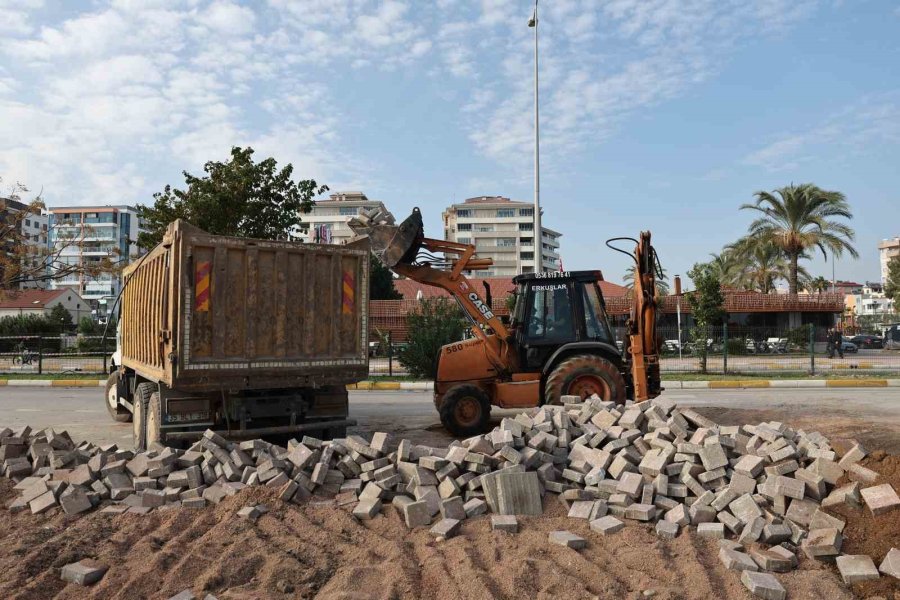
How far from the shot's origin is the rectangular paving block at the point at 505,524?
5.00 m

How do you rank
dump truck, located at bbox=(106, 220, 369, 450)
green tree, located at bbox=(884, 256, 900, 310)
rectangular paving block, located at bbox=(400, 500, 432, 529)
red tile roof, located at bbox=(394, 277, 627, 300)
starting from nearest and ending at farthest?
1. rectangular paving block, located at bbox=(400, 500, 432, 529)
2. dump truck, located at bbox=(106, 220, 369, 450)
3. green tree, located at bbox=(884, 256, 900, 310)
4. red tile roof, located at bbox=(394, 277, 627, 300)

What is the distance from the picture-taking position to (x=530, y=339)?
31.8ft

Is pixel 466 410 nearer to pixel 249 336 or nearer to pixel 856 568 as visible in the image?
pixel 249 336

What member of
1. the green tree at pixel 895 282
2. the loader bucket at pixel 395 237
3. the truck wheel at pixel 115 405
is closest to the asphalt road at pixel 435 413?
the truck wheel at pixel 115 405

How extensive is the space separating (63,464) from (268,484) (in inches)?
91.5

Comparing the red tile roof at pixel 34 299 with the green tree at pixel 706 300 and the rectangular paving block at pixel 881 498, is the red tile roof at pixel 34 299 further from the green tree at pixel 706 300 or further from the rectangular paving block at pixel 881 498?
the rectangular paving block at pixel 881 498

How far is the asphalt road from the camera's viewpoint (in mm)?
9152

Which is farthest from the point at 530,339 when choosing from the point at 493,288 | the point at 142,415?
the point at 493,288

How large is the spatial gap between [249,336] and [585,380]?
4.66m

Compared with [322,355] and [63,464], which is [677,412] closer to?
[322,355]

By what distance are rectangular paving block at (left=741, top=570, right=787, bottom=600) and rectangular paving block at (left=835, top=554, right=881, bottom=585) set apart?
22.4 inches

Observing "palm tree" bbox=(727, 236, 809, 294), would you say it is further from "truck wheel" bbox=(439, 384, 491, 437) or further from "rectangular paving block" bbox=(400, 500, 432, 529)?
"rectangular paving block" bbox=(400, 500, 432, 529)

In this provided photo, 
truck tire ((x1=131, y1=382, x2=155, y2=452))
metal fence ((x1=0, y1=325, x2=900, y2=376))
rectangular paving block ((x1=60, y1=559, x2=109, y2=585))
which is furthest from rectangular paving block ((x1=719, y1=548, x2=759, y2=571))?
metal fence ((x1=0, y1=325, x2=900, y2=376))

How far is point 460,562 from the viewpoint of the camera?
444cm
